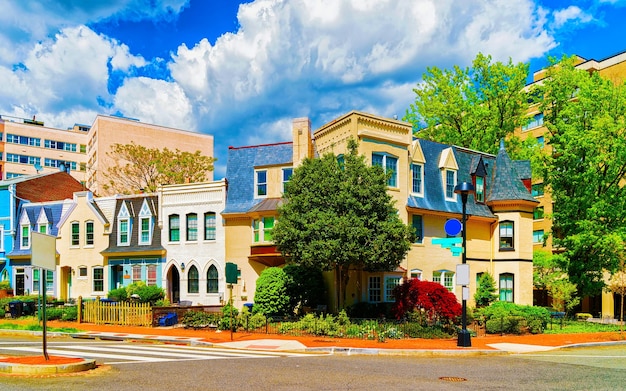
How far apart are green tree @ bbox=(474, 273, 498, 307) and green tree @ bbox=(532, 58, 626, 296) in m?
7.09

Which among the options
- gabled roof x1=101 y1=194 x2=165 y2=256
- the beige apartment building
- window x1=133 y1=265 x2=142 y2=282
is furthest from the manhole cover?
the beige apartment building

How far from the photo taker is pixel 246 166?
34.8m

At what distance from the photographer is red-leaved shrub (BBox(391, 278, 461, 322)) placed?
25422mm

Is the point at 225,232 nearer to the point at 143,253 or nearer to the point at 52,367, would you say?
the point at 143,253

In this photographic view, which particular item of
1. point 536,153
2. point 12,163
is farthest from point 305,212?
point 12,163

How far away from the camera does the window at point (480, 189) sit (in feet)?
115

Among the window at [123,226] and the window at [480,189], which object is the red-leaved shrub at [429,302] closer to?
the window at [480,189]

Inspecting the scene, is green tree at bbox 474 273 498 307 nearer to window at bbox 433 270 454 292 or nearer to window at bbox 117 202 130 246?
window at bbox 433 270 454 292

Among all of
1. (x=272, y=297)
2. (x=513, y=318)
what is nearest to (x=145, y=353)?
(x=272, y=297)

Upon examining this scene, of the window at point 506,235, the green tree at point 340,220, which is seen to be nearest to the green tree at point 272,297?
the green tree at point 340,220

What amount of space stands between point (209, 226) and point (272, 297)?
897 cm

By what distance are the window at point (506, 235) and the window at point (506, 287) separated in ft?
5.57

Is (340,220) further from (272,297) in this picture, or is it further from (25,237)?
(25,237)

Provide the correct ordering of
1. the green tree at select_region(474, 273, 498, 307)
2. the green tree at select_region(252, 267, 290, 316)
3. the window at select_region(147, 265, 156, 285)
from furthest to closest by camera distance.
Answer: the window at select_region(147, 265, 156, 285) → the green tree at select_region(474, 273, 498, 307) → the green tree at select_region(252, 267, 290, 316)
